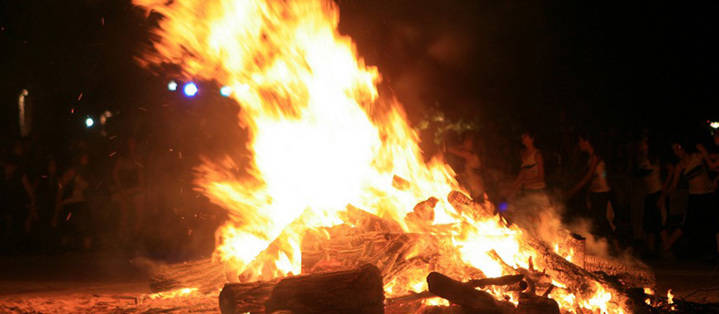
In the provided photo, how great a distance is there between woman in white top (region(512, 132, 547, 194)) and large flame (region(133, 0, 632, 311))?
2.80m

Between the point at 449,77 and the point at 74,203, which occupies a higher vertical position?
the point at 449,77

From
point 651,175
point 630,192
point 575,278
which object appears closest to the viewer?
point 575,278

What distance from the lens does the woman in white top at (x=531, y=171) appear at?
965 cm

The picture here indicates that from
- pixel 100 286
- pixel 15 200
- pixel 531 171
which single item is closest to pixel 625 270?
pixel 531 171

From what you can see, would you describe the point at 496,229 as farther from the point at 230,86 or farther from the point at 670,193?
the point at 670,193

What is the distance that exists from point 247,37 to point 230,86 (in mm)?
765

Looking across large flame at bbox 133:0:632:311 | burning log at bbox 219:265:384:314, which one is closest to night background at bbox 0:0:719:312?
large flame at bbox 133:0:632:311

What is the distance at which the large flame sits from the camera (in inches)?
283

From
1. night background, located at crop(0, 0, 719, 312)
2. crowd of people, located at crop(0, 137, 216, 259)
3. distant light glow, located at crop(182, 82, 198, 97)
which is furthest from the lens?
night background, located at crop(0, 0, 719, 312)

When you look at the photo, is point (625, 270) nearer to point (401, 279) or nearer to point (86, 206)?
point (401, 279)

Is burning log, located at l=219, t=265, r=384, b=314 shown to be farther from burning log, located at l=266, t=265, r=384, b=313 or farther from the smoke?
the smoke

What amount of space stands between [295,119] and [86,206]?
7.15 meters

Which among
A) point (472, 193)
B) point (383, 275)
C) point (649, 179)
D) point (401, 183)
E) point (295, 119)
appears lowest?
point (383, 275)

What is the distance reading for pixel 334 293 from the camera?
469cm
